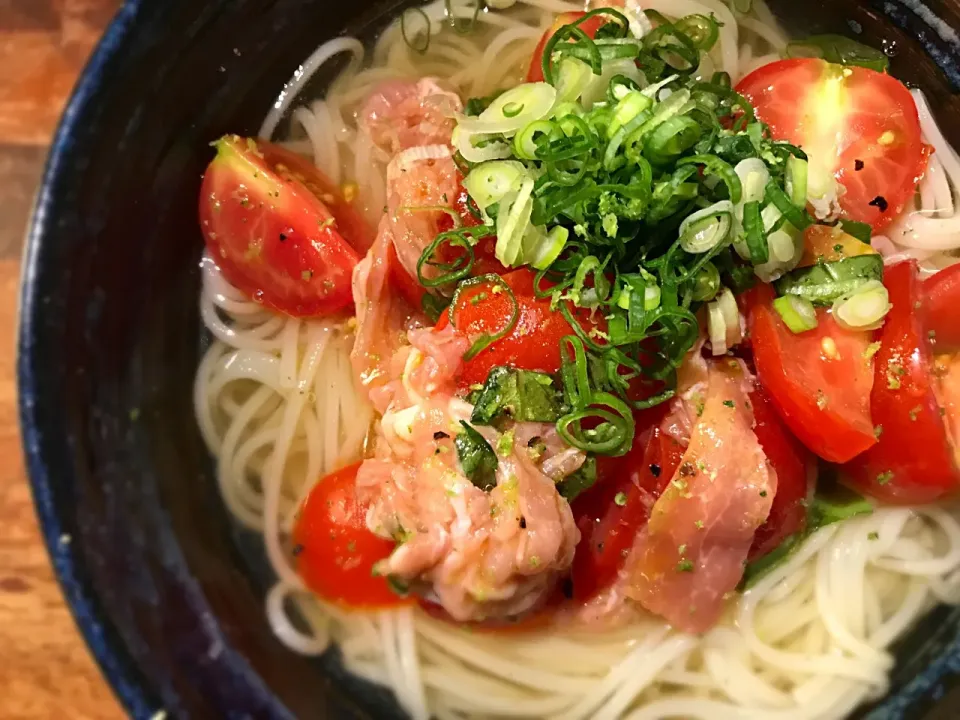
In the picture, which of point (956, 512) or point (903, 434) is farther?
point (956, 512)

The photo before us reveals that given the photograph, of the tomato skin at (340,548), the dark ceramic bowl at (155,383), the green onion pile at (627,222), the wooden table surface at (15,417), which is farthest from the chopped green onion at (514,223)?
the wooden table surface at (15,417)

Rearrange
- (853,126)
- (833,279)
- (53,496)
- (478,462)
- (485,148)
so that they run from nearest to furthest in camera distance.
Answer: (53,496)
(478,462)
(833,279)
(485,148)
(853,126)

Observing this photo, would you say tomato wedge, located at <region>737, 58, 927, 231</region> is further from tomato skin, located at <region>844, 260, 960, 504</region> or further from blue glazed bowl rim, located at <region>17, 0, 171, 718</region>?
blue glazed bowl rim, located at <region>17, 0, 171, 718</region>

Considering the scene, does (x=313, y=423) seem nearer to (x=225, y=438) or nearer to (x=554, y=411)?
(x=225, y=438)

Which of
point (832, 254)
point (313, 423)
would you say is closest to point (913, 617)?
point (832, 254)

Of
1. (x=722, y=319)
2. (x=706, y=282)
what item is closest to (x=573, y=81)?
(x=706, y=282)

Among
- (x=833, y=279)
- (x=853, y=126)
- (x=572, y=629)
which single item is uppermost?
(x=853, y=126)

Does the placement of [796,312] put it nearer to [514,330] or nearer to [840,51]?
[514,330]
